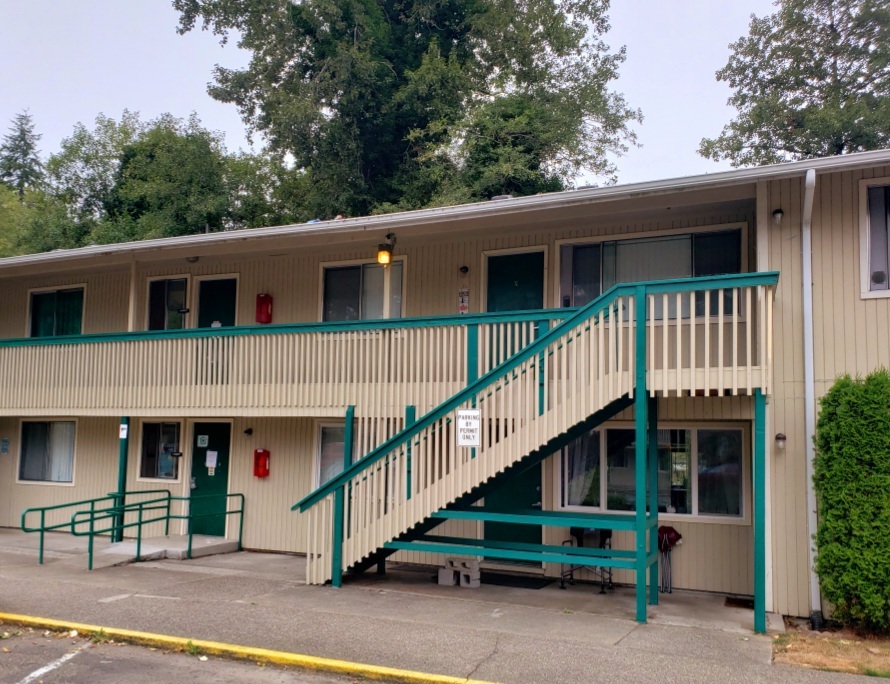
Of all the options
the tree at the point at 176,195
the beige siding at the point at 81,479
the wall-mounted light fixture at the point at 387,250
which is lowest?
the beige siding at the point at 81,479

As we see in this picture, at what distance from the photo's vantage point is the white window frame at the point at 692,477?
1030cm

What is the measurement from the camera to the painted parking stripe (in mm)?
6619

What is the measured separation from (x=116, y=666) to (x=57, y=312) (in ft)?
35.7

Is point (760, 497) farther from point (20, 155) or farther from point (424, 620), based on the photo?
point (20, 155)

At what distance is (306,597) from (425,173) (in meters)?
15.4

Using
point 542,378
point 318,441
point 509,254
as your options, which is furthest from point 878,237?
point 318,441

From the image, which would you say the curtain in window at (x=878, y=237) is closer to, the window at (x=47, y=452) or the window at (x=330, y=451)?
the window at (x=330, y=451)

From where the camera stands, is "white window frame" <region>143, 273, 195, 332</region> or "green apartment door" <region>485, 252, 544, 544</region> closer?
"green apartment door" <region>485, 252, 544, 544</region>

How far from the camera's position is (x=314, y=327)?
11.7 metres

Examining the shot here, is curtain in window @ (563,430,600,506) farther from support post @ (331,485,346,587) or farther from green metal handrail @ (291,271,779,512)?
support post @ (331,485,346,587)

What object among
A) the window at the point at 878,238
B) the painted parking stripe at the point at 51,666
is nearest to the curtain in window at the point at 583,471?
the window at the point at 878,238

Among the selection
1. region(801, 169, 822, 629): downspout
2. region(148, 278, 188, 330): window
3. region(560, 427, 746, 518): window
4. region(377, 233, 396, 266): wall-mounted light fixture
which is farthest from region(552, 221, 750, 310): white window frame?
region(148, 278, 188, 330): window

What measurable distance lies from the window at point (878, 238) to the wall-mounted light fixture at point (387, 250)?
20.1ft

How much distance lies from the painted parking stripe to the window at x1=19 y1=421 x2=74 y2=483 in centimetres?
852
